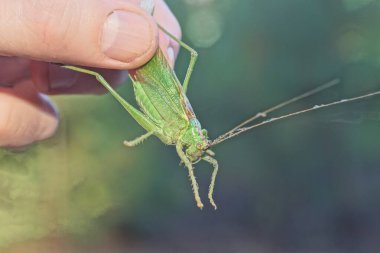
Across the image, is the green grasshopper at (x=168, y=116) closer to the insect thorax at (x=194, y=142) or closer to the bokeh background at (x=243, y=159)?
the insect thorax at (x=194, y=142)

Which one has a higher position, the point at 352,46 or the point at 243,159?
the point at 352,46

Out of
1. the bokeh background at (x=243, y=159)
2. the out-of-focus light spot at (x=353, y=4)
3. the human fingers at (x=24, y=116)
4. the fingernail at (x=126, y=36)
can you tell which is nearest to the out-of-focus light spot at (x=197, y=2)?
the bokeh background at (x=243, y=159)

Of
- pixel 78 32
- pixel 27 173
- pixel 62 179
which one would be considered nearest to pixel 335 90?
pixel 78 32

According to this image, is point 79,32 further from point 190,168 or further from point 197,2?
point 197,2

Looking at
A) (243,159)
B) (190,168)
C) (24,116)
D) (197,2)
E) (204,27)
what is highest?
(190,168)

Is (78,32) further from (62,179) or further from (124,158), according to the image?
(124,158)

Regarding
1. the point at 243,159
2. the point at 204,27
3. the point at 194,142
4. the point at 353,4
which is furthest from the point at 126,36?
the point at 243,159
